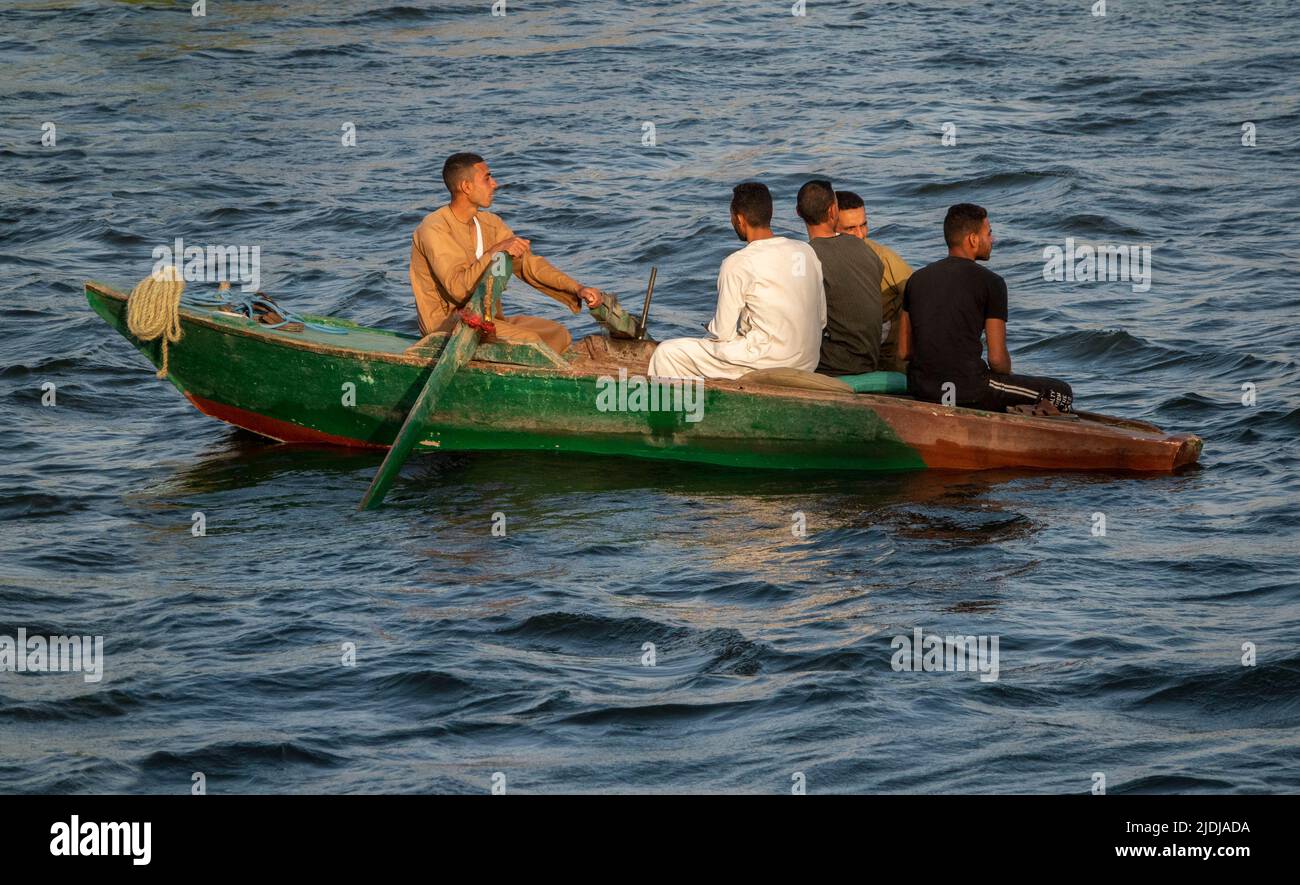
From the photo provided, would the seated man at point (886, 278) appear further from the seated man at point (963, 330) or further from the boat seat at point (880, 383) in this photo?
the seated man at point (963, 330)

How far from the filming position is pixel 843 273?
9.66 meters

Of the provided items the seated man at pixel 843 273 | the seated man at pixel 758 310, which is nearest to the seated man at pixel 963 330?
the seated man at pixel 843 273

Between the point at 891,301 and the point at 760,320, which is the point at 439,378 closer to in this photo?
the point at 760,320

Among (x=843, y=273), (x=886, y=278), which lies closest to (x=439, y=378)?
(x=843, y=273)

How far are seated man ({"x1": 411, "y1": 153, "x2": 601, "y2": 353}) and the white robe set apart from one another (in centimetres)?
63

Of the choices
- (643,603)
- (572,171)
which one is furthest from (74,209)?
(643,603)

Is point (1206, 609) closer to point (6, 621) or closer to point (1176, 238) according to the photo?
point (6, 621)

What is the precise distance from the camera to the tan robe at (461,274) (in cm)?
999

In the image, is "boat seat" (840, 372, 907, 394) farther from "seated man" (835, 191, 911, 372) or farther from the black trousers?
the black trousers

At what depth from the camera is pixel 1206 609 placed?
7.85m

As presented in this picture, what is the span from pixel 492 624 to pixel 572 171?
34.6 ft

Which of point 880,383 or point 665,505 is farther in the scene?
point 880,383

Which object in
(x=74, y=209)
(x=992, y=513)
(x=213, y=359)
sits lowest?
(x=992, y=513)

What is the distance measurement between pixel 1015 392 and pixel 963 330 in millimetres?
493
